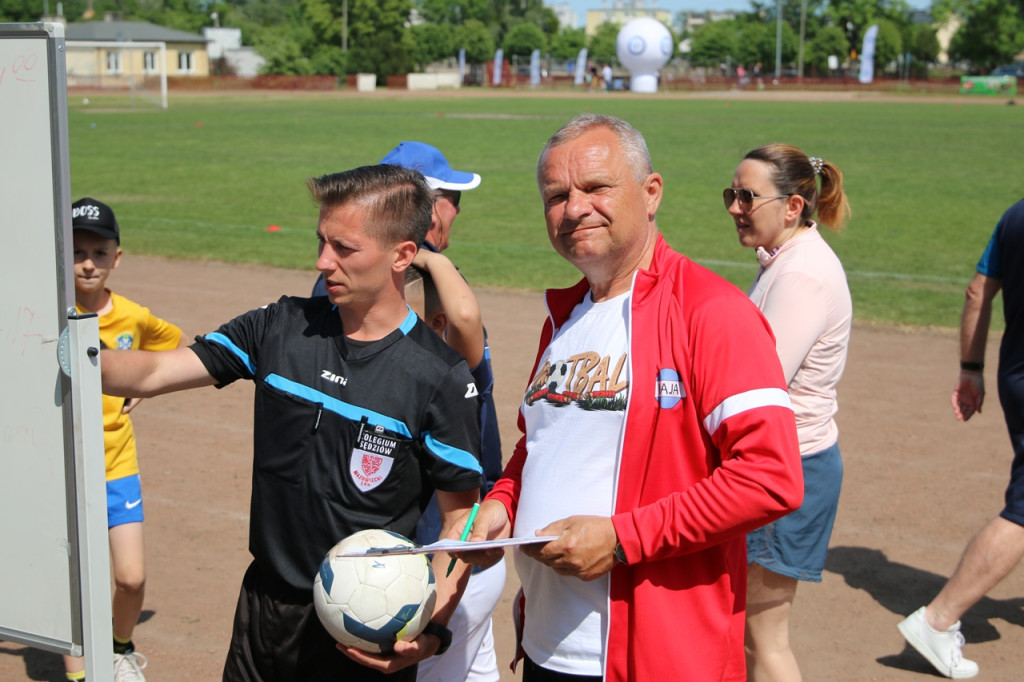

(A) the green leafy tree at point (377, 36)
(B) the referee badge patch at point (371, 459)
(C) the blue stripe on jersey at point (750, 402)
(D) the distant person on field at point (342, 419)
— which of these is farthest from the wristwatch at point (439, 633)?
(A) the green leafy tree at point (377, 36)

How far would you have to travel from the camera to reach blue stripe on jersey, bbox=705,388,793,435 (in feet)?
7.66

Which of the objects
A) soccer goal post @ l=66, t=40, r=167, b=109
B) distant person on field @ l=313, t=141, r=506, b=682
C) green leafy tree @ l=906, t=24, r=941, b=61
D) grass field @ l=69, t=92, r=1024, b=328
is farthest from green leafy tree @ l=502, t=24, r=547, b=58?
distant person on field @ l=313, t=141, r=506, b=682

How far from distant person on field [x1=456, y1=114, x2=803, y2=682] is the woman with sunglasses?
1288 mm

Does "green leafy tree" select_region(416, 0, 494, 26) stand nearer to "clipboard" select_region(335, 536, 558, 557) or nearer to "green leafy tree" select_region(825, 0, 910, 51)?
"green leafy tree" select_region(825, 0, 910, 51)

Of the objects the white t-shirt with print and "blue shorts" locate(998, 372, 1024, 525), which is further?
"blue shorts" locate(998, 372, 1024, 525)

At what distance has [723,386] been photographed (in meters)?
2.36

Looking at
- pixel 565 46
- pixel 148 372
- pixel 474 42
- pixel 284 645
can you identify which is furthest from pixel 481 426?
pixel 565 46

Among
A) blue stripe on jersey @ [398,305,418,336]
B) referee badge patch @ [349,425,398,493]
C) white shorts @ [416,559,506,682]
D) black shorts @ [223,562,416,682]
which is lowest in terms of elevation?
white shorts @ [416,559,506,682]

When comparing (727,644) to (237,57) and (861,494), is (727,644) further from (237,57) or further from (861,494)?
(237,57)

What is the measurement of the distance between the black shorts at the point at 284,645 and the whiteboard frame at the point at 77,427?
0.44 metres

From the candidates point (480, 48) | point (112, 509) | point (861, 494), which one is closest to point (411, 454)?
point (112, 509)

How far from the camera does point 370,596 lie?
8.55ft

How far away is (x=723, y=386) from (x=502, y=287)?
374 inches

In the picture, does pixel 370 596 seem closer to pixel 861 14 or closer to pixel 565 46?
pixel 861 14
